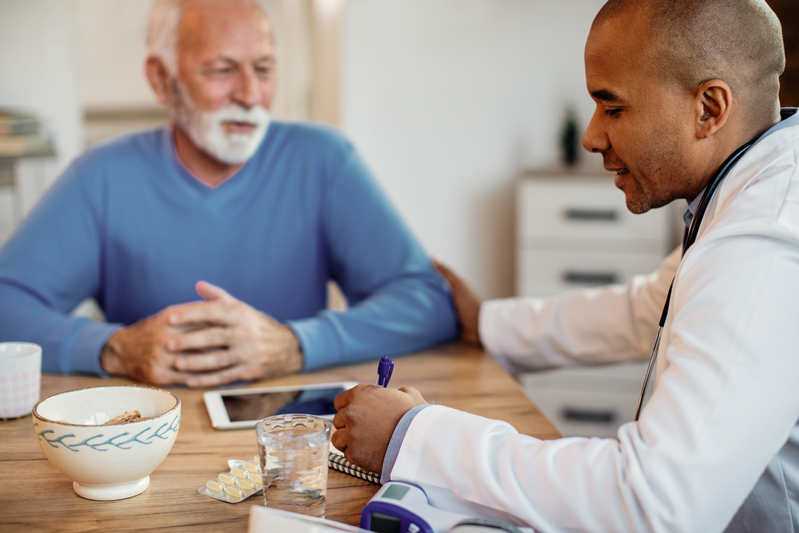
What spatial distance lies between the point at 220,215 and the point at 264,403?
27.9 inches

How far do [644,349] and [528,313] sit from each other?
0.73 ft

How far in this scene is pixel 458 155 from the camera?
3.12 metres

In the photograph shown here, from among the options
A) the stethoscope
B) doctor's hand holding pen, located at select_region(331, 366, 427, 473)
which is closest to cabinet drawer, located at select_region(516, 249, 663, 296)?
the stethoscope

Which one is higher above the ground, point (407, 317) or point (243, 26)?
point (243, 26)

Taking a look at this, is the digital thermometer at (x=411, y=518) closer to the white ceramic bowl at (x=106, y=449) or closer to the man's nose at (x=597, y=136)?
the white ceramic bowl at (x=106, y=449)

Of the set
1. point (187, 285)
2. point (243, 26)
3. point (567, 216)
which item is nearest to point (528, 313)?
point (187, 285)

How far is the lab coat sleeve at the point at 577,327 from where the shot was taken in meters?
1.28

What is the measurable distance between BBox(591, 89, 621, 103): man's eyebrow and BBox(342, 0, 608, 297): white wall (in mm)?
2226

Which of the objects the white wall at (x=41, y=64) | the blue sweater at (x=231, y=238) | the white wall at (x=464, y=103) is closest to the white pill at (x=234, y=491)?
the blue sweater at (x=231, y=238)

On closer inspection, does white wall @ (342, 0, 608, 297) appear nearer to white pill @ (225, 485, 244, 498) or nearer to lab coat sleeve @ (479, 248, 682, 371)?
lab coat sleeve @ (479, 248, 682, 371)

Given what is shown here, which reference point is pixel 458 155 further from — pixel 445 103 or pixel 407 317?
pixel 407 317

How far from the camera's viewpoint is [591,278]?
2656 mm

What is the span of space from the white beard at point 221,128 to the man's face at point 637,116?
0.93 metres

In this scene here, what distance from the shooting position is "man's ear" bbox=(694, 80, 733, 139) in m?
0.80
